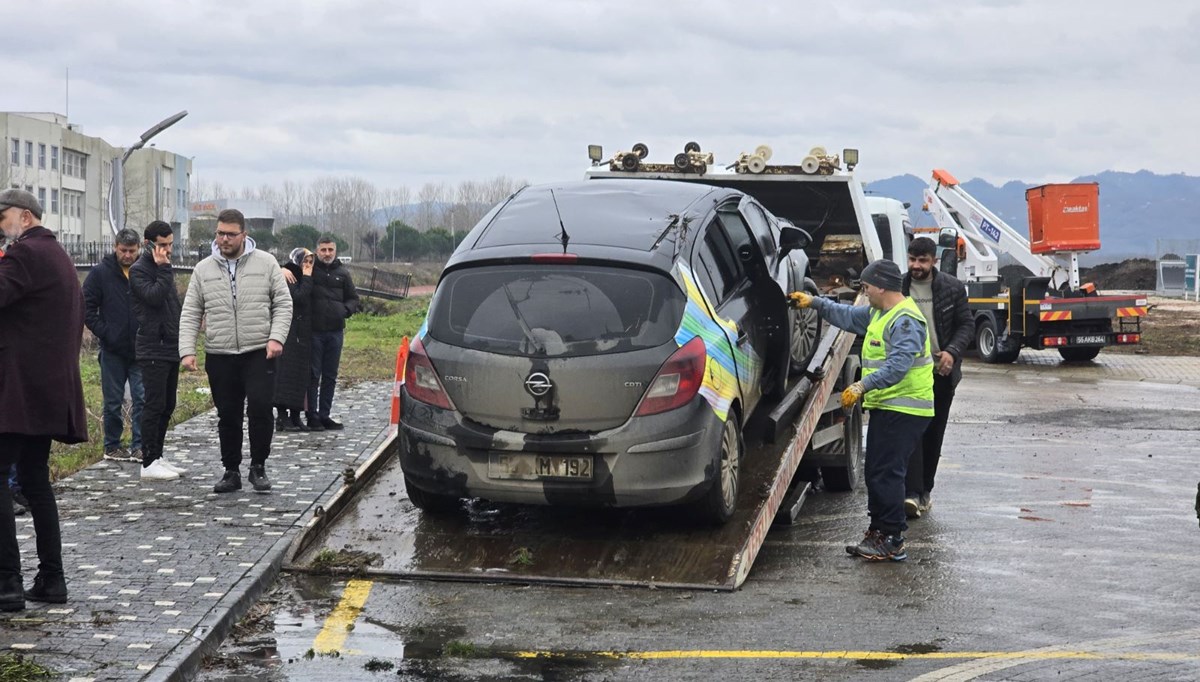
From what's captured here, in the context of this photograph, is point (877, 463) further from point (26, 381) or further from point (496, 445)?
point (26, 381)

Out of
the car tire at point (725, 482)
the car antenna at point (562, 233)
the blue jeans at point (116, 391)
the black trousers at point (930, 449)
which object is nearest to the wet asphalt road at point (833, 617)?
the black trousers at point (930, 449)

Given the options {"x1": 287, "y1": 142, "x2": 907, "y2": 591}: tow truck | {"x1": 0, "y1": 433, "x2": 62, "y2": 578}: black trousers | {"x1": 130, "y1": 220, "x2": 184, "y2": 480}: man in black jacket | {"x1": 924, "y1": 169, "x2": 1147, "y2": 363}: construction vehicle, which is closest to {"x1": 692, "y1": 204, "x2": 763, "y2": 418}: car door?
{"x1": 287, "y1": 142, "x2": 907, "y2": 591}: tow truck

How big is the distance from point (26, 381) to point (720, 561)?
11.6 ft

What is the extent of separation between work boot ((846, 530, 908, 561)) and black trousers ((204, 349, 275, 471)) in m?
4.14

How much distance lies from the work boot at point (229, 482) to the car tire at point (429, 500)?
2.03 m

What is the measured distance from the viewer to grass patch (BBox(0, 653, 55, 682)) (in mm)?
5442

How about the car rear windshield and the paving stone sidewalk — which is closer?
the paving stone sidewalk

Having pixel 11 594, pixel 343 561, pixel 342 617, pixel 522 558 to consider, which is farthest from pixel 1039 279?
pixel 11 594

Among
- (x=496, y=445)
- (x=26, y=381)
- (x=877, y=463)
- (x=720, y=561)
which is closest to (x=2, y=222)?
(x=26, y=381)

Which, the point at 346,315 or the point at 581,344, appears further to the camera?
the point at 346,315

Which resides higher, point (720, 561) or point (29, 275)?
point (29, 275)

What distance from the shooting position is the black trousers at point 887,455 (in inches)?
328

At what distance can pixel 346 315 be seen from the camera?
44.7 feet

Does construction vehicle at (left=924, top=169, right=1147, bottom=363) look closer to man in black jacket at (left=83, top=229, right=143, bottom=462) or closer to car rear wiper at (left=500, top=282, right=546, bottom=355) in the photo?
man in black jacket at (left=83, top=229, right=143, bottom=462)
